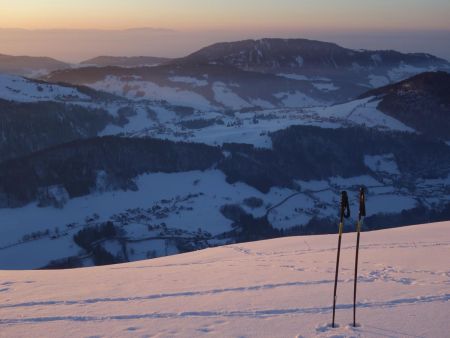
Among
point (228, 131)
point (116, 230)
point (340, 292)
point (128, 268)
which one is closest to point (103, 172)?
point (116, 230)

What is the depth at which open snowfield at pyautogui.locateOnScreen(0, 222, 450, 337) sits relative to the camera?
11953 mm

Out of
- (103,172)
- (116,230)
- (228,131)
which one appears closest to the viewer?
(116,230)

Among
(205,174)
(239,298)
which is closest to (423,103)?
(205,174)

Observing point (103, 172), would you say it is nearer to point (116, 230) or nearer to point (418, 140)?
point (116, 230)

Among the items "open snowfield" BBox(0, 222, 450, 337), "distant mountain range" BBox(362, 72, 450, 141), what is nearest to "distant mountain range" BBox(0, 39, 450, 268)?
"distant mountain range" BBox(362, 72, 450, 141)

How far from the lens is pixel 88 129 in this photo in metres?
176

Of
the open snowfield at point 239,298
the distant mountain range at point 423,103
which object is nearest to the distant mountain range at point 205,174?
the distant mountain range at point 423,103

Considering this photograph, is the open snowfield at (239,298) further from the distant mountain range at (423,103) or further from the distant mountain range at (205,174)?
the distant mountain range at (423,103)

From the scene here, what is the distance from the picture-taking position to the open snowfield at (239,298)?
39.2 feet

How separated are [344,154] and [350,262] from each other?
123601 millimetres

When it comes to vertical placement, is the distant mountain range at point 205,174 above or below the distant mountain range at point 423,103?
below

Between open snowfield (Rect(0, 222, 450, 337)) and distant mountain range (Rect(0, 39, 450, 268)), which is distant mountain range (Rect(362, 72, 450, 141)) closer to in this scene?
distant mountain range (Rect(0, 39, 450, 268))

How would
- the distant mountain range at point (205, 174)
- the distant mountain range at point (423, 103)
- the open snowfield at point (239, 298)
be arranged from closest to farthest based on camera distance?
1. the open snowfield at point (239, 298)
2. the distant mountain range at point (205, 174)
3. the distant mountain range at point (423, 103)

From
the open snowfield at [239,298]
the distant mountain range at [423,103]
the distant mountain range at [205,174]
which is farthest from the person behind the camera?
the distant mountain range at [423,103]
